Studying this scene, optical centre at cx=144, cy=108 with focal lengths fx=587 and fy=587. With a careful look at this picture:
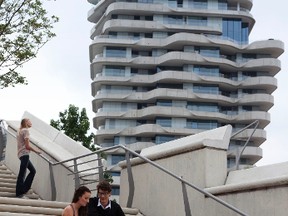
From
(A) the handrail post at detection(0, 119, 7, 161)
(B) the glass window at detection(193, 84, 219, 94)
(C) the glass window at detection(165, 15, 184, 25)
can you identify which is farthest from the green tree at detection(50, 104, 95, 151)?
(C) the glass window at detection(165, 15, 184, 25)

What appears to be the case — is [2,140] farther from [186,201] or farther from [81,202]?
[81,202]

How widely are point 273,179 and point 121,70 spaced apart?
242ft

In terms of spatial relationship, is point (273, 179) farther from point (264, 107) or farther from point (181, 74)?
point (264, 107)

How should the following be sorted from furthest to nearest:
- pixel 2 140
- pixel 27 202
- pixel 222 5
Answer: pixel 222 5
pixel 2 140
pixel 27 202


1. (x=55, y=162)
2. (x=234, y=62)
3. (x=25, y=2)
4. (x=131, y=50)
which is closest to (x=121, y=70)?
(x=131, y=50)

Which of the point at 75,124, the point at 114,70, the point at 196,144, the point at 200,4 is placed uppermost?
the point at 200,4

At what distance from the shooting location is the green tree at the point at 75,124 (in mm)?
31281

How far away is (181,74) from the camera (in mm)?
76938

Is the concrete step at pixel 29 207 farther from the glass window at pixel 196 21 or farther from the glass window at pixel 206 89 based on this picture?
the glass window at pixel 196 21

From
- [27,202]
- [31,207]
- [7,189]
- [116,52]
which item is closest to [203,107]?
[116,52]

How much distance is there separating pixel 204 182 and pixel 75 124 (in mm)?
25008

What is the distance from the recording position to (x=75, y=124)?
32.3 meters

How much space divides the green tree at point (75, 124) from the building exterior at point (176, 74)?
4173cm

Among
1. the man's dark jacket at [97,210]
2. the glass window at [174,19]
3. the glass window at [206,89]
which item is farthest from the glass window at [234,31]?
the man's dark jacket at [97,210]
